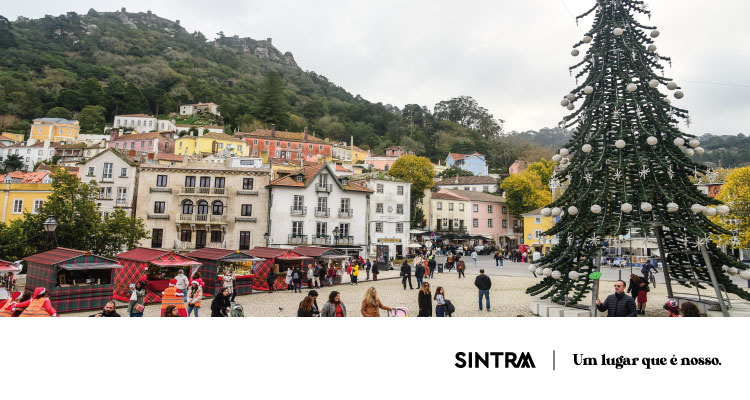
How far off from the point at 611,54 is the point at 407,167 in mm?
36923

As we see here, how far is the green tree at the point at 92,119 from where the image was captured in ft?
238

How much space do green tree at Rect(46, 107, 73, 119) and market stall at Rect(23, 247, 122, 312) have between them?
76.9 metres

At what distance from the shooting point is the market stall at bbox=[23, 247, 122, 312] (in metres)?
11.6

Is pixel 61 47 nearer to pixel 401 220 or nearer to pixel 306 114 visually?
pixel 306 114

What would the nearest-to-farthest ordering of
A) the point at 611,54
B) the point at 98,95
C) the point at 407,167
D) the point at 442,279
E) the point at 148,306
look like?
the point at 611,54 < the point at 148,306 < the point at 442,279 < the point at 407,167 < the point at 98,95

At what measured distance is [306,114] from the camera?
9506 centimetres

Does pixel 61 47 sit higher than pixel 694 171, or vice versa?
pixel 61 47

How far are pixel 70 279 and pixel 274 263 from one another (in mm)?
7100

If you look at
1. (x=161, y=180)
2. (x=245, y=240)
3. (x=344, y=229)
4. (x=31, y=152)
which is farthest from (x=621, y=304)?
(x=31, y=152)

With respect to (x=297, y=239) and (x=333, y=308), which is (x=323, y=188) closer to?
(x=297, y=239)

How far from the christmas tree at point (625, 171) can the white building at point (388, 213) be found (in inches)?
979

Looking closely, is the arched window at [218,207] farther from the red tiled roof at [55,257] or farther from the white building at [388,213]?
the red tiled roof at [55,257]

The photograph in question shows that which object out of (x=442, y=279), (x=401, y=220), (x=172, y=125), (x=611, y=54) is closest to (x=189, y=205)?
(x=401, y=220)

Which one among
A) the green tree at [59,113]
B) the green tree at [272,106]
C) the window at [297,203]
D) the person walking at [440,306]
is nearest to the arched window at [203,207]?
the window at [297,203]
